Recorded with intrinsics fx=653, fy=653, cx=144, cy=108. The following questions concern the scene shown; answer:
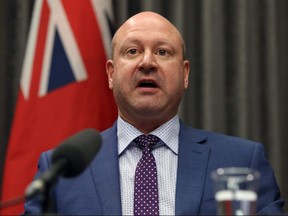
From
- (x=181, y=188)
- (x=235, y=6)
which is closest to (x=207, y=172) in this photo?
(x=181, y=188)

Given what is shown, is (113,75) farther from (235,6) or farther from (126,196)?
(235,6)

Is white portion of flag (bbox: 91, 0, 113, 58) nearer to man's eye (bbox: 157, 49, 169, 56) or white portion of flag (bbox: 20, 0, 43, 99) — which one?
white portion of flag (bbox: 20, 0, 43, 99)

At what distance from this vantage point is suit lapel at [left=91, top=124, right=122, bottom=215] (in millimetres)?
1917

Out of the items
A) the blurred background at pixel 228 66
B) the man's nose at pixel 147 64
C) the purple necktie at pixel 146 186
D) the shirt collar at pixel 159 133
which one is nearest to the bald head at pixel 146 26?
the man's nose at pixel 147 64

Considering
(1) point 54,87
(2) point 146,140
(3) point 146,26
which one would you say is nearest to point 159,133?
(2) point 146,140

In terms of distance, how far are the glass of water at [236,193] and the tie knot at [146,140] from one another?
2.89 feet

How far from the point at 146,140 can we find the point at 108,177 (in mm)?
220

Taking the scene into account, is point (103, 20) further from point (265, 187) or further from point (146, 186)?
point (265, 187)

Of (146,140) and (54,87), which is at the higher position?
(54,87)

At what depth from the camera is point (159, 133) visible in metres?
2.19

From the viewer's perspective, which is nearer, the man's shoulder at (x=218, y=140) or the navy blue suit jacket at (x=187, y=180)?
Result: the navy blue suit jacket at (x=187, y=180)

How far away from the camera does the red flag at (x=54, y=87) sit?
8.57 feet

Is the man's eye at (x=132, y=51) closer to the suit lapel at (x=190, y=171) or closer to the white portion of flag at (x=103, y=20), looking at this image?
the suit lapel at (x=190, y=171)

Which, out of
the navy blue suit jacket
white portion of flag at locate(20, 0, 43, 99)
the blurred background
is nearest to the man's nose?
the navy blue suit jacket
